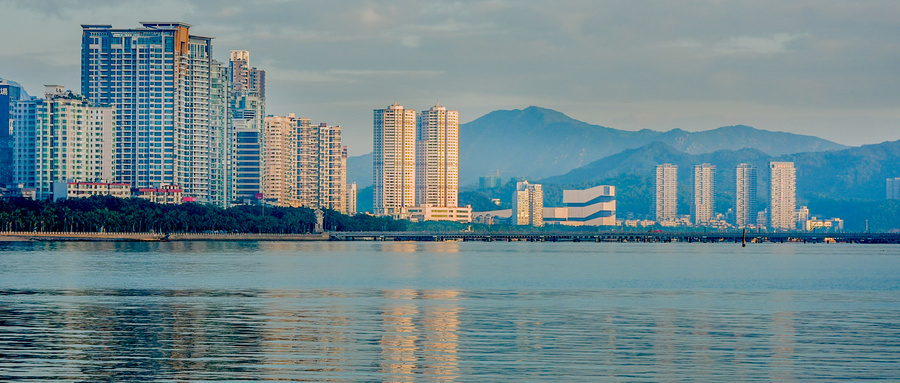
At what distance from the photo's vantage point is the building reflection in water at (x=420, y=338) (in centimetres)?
3200

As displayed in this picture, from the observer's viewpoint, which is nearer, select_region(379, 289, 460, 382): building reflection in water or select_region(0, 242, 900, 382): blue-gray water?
select_region(379, 289, 460, 382): building reflection in water

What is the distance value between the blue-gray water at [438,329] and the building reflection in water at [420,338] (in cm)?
→ 8

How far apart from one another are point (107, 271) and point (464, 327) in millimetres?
51886

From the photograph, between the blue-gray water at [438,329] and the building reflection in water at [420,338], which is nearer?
the building reflection in water at [420,338]

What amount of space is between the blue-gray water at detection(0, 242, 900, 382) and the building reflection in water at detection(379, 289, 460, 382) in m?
0.08

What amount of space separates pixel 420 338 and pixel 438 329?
348 cm

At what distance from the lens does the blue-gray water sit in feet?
106

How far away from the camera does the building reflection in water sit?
Answer: 105ft

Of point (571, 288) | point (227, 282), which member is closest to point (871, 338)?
point (571, 288)

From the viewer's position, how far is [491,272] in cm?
9794

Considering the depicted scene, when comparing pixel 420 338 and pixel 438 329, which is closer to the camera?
pixel 420 338

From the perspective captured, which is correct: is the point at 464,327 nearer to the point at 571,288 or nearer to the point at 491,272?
the point at 571,288

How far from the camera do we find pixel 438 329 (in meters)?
43.8

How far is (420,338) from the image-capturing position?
133 feet
